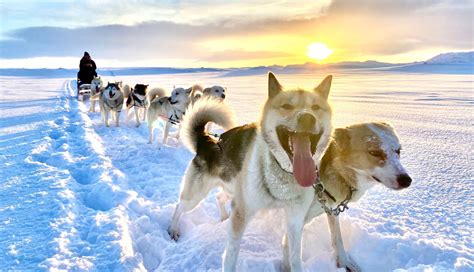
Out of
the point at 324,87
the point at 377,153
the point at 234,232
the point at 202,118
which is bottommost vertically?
the point at 234,232

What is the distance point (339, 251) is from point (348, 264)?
0.10 m

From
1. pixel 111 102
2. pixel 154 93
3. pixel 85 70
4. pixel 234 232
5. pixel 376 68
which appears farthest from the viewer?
pixel 376 68

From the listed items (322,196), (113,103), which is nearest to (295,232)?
(322,196)

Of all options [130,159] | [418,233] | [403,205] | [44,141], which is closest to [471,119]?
[403,205]

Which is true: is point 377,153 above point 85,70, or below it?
below

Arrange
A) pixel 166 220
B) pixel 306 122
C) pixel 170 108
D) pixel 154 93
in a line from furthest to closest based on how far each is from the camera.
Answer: pixel 154 93 < pixel 170 108 < pixel 166 220 < pixel 306 122

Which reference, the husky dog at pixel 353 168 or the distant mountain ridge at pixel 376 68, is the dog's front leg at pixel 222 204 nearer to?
the husky dog at pixel 353 168

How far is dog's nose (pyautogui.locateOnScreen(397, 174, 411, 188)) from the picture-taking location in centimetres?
208

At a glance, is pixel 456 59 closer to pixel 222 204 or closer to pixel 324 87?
pixel 222 204

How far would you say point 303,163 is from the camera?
5.93 ft

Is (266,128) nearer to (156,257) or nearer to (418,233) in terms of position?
(156,257)

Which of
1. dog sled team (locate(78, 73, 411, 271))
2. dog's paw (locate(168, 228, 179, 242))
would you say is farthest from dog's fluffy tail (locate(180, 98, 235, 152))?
dog's paw (locate(168, 228, 179, 242))

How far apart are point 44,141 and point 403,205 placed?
5.12 m

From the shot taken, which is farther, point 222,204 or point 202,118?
point 222,204
